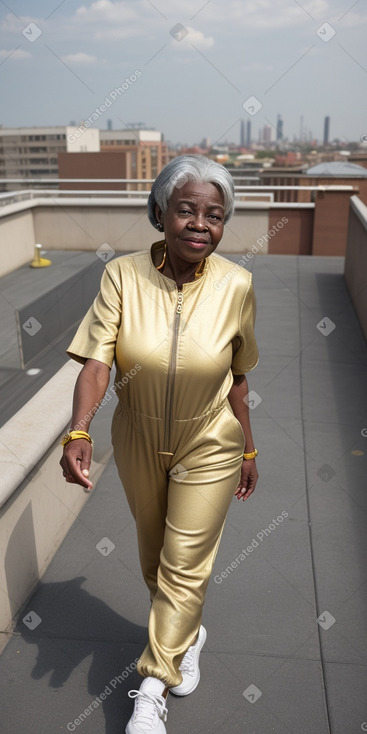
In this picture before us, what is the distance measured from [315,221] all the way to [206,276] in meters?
10.7

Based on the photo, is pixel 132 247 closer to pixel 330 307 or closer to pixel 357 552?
pixel 330 307

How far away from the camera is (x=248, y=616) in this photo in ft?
9.74

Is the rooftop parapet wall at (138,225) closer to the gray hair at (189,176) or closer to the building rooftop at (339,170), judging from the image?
the building rooftop at (339,170)

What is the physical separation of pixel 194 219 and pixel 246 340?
0.45 metres

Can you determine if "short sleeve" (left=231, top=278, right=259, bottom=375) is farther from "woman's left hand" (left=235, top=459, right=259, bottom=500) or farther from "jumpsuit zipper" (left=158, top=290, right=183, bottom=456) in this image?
"woman's left hand" (left=235, top=459, right=259, bottom=500)

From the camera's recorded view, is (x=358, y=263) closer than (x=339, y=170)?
Yes

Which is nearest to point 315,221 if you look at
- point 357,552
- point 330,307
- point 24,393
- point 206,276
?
point 330,307

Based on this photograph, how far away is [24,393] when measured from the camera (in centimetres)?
558

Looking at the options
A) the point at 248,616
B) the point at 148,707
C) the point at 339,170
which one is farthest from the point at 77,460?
the point at 339,170

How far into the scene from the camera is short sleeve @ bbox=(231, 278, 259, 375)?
7.29 ft

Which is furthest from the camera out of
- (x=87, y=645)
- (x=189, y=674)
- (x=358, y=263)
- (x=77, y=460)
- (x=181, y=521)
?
(x=358, y=263)

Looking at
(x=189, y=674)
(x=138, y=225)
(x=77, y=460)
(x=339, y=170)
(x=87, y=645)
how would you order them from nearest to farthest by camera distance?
(x=77, y=460) < (x=189, y=674) < (x=87, y=645) < (x=138, y=225) < (x=339, y=170)

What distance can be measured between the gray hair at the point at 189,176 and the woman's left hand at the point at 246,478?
972 millimetres

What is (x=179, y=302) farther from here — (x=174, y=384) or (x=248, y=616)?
(x=248, y=616)
